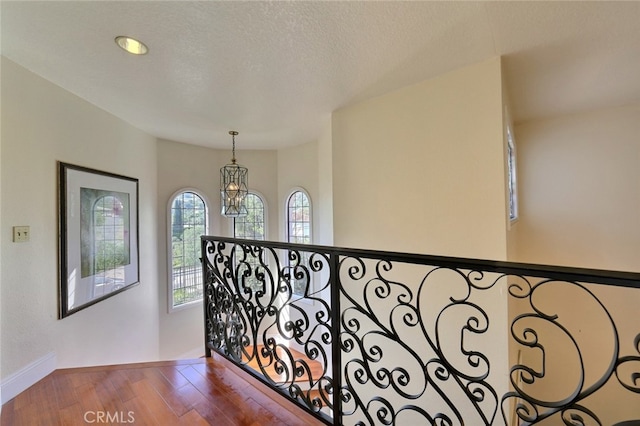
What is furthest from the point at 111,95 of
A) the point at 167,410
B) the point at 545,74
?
the point at 545,74

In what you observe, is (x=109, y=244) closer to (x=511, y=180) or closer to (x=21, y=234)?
(x=21, y=234)

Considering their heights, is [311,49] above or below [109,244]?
above

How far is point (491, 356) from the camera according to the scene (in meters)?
2.00

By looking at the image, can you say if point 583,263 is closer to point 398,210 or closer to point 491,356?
point 491,356

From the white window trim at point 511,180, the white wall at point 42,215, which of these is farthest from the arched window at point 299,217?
the white window trim at point 511,180

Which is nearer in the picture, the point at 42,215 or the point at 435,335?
the point at 435,335

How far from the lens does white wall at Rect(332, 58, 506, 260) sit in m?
2.06

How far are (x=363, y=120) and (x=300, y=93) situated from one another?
681mm

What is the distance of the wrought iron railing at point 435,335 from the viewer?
105 cm

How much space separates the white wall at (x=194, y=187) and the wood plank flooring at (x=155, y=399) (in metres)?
2.15

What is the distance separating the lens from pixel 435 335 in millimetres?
1314

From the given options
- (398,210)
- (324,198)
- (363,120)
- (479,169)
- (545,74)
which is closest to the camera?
(479,169)

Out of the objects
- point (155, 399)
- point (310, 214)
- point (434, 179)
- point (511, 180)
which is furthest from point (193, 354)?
point (511, 180)

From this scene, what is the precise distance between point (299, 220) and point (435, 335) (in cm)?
379
